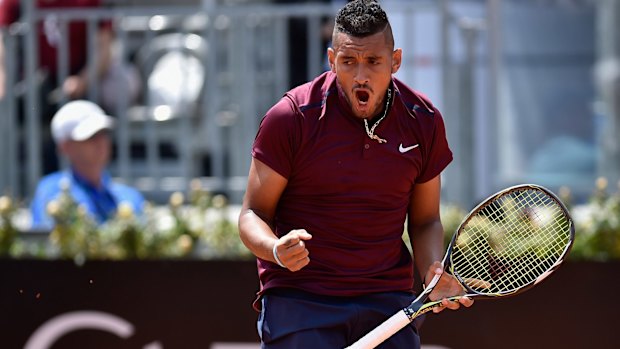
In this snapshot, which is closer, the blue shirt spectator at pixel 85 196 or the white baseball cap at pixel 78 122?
the blue shirt spectator at pixel 85 196

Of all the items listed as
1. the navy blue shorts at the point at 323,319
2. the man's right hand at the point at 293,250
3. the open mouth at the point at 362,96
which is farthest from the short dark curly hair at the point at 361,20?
the navy blue shorts at the point at 323,319

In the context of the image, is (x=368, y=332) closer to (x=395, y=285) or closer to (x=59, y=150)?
(x=395, y=285)

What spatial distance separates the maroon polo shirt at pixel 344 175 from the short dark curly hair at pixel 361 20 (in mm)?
250

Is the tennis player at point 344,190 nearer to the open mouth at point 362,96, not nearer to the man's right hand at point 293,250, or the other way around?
the open mouth at point 362,96

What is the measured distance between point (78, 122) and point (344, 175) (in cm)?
350

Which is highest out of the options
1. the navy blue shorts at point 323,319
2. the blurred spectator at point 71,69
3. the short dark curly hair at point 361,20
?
the short dark curly hair at point 361,20

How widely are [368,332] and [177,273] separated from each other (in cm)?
207

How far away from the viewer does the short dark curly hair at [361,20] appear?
3.78 metres

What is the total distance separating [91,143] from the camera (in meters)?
7.02

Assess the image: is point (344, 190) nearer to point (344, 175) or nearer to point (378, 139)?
point (344, 175)

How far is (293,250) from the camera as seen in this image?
358 cm

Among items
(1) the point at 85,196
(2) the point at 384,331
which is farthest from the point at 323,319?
(1) the point at 85,196

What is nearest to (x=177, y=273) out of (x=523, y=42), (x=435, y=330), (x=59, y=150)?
(x=435, y=330)

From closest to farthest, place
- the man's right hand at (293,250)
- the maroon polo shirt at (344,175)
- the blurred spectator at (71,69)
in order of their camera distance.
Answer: the man's right hand at (293,250)
the maroon polo shirt at (344,175)
the blurred spectator at (71,69)
